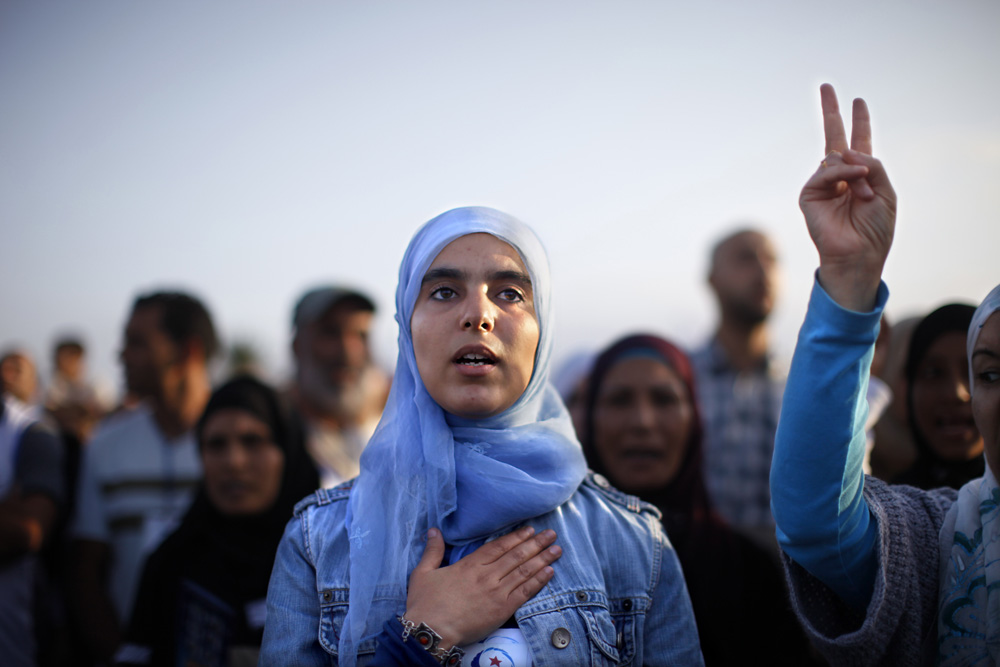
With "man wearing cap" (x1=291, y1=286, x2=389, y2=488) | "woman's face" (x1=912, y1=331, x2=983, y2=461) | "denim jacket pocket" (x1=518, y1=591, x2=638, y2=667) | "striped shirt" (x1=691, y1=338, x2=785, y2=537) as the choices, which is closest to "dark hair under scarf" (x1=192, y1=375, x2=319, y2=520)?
"man wearing cap" (x1=291, y1=286, x2=389, y2=488)

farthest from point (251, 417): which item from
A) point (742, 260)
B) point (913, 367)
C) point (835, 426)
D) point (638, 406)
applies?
point (742, 260)

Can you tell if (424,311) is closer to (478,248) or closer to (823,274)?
(478,248)

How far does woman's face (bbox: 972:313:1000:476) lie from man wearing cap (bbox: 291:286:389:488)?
13.2ft

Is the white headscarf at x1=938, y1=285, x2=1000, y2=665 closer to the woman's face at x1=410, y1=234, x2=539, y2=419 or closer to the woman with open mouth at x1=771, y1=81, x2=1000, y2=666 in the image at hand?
the woman with open mouth at x1=771, y1=81, x2=1000, y2=666

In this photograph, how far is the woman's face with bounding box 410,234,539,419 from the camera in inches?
77.9

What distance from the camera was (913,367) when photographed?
108 inches

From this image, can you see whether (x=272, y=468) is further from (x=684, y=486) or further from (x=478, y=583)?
(x=684, y=486)

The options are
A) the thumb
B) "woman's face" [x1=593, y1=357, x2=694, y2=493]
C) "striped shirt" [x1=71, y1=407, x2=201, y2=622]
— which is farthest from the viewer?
"striped shirt" [x1=71, y1=407, x2=201, y2=622]

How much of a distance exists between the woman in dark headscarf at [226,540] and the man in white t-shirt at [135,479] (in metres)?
0.49

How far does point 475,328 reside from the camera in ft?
6.48

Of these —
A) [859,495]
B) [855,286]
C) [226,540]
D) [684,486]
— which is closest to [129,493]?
[226,540]

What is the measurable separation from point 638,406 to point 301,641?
6.47 feet

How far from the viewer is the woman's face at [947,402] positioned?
8.53 ft

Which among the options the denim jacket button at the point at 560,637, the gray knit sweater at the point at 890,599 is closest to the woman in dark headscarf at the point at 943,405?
the gray knit sweater at the point at 890,599
